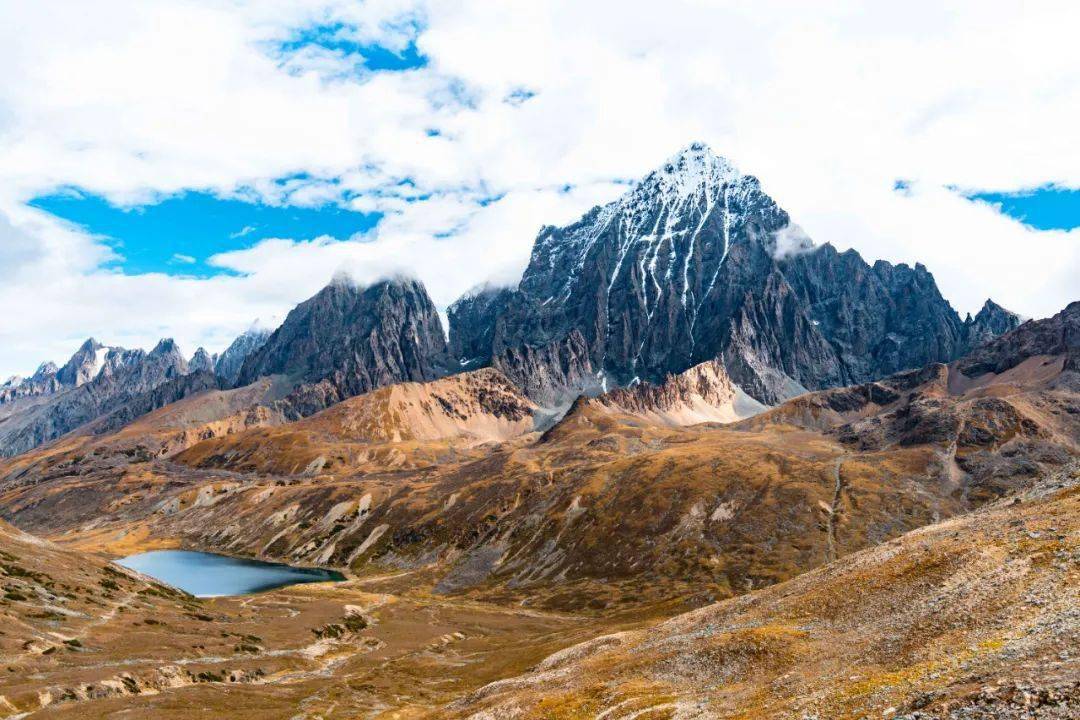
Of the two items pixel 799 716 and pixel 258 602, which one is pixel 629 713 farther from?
pixel 258 602

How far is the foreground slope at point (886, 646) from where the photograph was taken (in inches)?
1454

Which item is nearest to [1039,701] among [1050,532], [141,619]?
[1050,532]

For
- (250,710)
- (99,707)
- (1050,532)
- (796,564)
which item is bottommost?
(796,564)

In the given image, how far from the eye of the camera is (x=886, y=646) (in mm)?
51250

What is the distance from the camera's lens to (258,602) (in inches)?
6811

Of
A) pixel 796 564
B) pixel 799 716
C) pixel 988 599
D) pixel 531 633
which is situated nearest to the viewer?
pixel 799 716

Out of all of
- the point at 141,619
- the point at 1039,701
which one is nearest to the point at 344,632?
the point at 141,619

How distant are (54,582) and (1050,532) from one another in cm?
14527

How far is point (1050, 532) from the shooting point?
2312 inches

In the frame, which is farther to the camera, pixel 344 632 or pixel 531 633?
pixel 531 633

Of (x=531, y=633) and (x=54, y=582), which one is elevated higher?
(x=54, y=582)

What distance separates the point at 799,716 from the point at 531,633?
407 ft

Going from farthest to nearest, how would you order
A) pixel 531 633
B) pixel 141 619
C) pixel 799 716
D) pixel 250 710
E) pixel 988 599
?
Answer: pixel 531 633
pixel 141 619
pixel 250 710
pixel 988 599
pixel 799 716

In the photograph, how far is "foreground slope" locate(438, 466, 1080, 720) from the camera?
36938 mm
